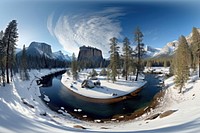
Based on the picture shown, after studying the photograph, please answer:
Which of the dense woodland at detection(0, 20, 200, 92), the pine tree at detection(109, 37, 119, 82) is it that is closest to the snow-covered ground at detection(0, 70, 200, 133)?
the dense woodland at detection(0, 20, 200, 92)

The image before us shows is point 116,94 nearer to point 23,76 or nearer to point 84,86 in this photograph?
point 84,86

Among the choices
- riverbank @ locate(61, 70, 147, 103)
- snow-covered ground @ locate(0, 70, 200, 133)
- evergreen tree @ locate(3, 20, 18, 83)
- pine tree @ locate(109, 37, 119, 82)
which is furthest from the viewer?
pine tree @ locate(109, 37, 119, 82)

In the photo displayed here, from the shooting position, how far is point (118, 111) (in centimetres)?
2373

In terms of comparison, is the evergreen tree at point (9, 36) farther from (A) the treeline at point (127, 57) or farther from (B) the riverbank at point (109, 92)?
(A) the treeline at point (127, 57)

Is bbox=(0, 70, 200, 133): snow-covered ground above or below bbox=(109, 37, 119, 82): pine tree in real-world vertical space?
below

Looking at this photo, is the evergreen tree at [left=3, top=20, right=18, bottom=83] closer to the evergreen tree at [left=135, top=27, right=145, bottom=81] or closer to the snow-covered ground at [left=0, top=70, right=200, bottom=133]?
the snow-covered ground at [left=0, top=70, right=200, bottom=133]

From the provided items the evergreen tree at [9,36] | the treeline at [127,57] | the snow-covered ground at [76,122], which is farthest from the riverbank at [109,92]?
the evergreen tree at [9,36]

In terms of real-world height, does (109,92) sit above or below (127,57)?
below

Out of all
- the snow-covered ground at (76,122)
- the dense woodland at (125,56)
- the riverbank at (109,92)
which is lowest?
the riverbank at (109,92)

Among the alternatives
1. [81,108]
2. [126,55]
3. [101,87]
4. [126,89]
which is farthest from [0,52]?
[126,55]

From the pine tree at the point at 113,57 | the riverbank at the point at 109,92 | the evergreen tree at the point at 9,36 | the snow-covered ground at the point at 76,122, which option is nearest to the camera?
the snow-covered ground at the point at 76,122

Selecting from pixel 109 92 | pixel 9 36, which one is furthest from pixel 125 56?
pixel 9 36

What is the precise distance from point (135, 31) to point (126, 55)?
797 cm

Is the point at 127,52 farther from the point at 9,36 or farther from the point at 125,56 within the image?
the point at 9,36
